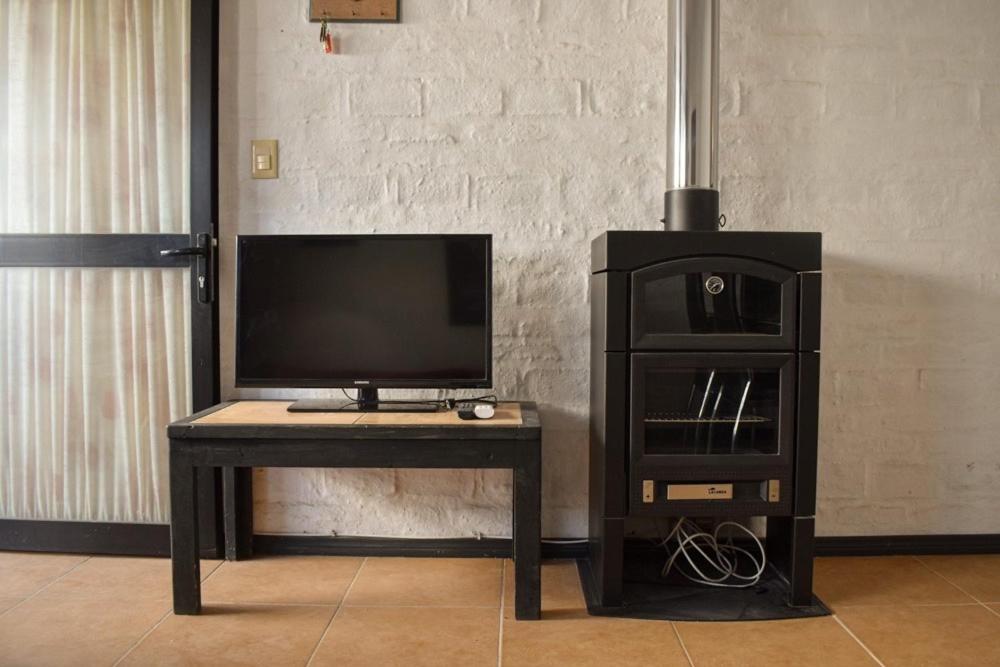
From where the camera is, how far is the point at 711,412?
1.95 m

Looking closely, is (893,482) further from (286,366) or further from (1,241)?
(1,241)

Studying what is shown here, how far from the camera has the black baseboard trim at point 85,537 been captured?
2.33 m

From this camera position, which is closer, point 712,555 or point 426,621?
point 426,621

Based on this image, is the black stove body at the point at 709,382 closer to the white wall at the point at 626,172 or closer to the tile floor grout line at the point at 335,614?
the white wall at the point at 626,172

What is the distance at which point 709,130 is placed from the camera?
6.87 feet

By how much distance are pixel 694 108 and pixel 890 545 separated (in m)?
1.63

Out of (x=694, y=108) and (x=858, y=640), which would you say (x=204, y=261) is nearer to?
(x=694, y=108)

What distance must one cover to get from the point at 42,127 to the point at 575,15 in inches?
72.6

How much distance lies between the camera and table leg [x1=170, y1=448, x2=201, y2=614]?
1.89 m

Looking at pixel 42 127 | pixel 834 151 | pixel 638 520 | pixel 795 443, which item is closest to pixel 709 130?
pixel 834 151

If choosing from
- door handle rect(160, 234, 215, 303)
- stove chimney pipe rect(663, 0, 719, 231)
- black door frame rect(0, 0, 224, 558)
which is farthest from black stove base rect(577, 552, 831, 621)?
door handle rect(160, 234, 215, 303)

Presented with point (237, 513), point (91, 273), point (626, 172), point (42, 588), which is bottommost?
point (42, 588)

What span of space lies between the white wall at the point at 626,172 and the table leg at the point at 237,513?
284 mm

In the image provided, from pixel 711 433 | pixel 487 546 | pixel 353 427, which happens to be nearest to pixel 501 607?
pixel 487 546
